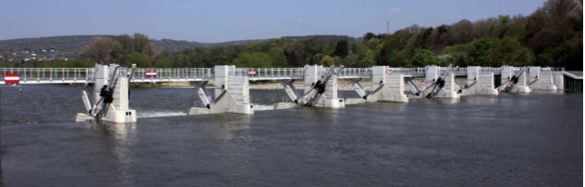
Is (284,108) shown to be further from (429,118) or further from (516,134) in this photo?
(516,134)

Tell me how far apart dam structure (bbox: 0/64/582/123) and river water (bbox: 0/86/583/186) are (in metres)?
2.31

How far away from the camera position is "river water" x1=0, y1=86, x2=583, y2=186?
24359mm

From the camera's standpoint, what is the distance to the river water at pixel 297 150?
24359 mm

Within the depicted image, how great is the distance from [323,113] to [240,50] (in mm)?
125172

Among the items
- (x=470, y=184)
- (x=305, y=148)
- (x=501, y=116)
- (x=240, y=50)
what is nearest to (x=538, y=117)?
(x=501, y=116)

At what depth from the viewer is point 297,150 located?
31.5m

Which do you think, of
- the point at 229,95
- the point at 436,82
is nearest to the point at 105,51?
the point at 436,82

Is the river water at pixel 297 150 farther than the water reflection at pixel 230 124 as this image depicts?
No

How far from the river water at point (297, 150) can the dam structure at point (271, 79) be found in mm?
2313

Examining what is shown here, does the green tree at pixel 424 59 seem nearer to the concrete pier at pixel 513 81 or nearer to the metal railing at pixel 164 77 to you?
the concrete pier at pixel 513 81

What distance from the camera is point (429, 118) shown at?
1937 inches

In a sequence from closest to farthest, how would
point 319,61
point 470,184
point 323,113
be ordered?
point 470,184 < point 323,113 < point 319,61

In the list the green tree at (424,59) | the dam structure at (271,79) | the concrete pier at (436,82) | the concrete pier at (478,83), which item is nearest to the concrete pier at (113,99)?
the dam structure at (271,79)

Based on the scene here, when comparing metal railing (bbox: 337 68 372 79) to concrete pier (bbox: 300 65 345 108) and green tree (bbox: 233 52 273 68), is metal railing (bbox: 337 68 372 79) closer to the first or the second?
concrete pier (bbox: 300 65 345 108)
